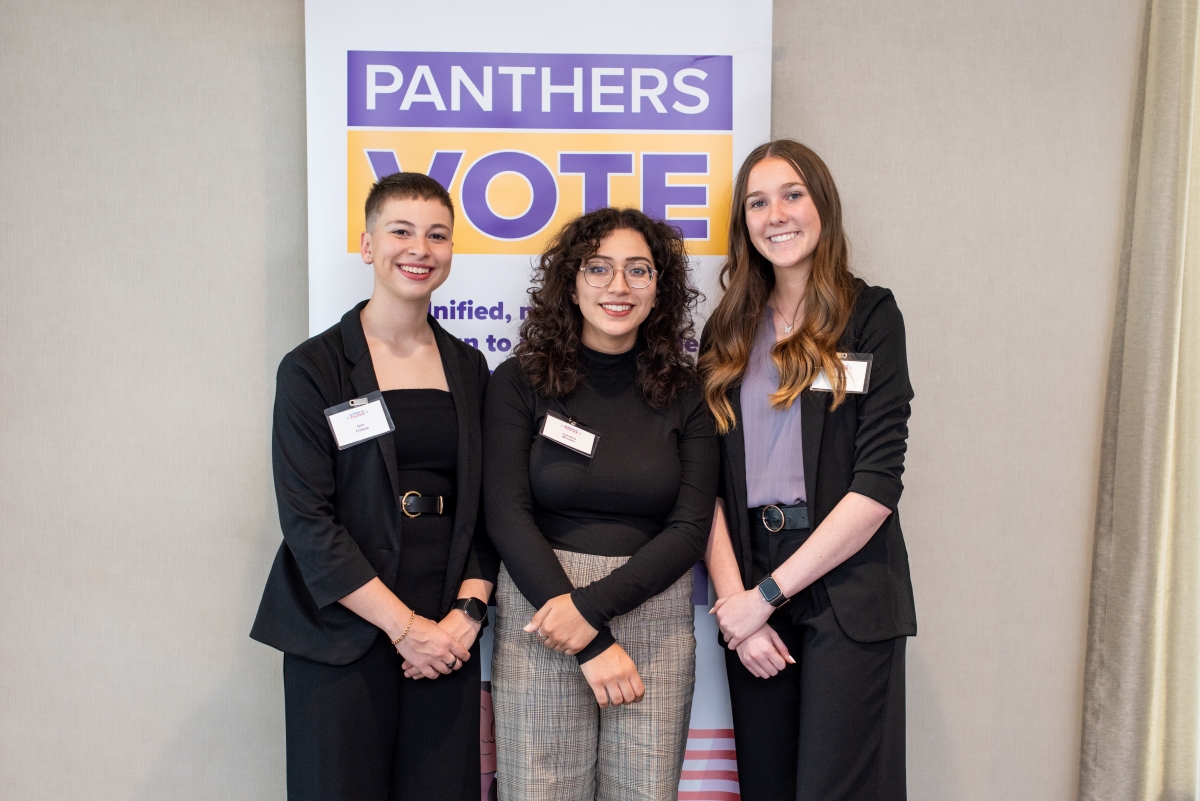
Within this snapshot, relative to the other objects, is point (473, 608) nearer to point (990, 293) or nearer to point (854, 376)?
Answer: point (854, 376)

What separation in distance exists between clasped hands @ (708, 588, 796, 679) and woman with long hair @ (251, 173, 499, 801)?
58 centimetres

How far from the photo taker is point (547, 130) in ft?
7.45

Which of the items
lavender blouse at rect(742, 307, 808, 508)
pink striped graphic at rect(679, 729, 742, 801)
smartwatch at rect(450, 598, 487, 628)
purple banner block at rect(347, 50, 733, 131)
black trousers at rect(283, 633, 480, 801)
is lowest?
pink striped graphic at rect(679, 729, 742, 801)

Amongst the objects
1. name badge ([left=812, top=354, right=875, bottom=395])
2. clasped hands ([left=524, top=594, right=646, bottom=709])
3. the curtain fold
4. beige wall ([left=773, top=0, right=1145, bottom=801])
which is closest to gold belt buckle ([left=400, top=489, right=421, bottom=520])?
clasped hands ([left=524, top=594, right=646, bottom=709])

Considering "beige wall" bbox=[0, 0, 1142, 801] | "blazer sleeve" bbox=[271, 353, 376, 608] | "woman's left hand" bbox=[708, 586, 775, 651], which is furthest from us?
"beige wall" bbox=[0, 0, 1142, 801]

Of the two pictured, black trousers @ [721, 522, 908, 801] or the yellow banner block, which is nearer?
black trousers @ [721, 522, 908, 801]

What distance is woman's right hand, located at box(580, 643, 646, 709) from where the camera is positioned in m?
1.74

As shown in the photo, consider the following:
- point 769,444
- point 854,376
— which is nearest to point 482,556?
point 769,444

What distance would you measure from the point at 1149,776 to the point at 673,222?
216 cm

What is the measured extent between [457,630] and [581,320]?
0.79 m

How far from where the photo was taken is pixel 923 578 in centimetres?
251

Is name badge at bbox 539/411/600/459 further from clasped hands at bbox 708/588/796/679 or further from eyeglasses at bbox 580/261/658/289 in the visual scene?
clasped hands at bbox 708/588/796/679

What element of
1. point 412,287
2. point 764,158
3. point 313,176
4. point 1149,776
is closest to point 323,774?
point 412,287

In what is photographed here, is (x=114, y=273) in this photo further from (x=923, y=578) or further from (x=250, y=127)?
(x=923, y=578)
